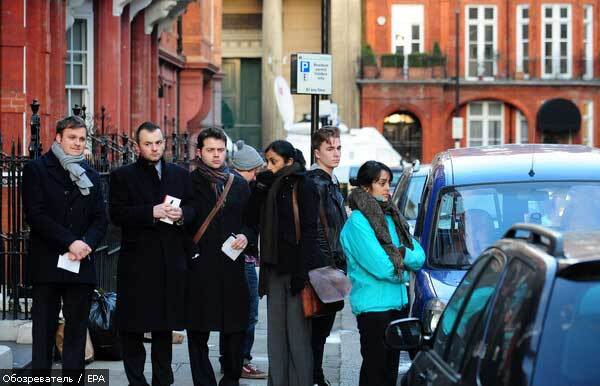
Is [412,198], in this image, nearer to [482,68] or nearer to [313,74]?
[313,74]

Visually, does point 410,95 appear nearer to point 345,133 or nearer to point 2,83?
point 345,133

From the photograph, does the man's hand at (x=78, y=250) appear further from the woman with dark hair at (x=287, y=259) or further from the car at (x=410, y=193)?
the car at (x=410, y=193)

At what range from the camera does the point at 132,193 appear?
30.4 ft

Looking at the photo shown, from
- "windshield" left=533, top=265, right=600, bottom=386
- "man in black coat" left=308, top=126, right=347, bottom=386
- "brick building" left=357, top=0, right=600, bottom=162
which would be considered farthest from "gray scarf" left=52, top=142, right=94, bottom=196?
"brick building" left=357, top=0, right=600, bottom=162

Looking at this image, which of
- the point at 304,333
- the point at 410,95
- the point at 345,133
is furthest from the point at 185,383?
the point at 410,95

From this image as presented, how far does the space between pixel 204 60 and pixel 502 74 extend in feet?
110

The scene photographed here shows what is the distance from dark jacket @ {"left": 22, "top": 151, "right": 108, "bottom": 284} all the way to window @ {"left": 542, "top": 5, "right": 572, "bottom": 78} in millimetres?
58892

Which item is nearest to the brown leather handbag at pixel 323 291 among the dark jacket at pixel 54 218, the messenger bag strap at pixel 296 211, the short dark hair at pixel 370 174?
the messenger bag strap at pixel 296 211

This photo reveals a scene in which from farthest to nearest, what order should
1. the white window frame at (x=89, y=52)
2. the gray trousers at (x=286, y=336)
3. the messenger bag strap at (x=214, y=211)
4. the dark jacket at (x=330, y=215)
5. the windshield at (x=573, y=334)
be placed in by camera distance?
the white window frame at (x=89, y=52) → the dark jacket at (x=330, y=215) → the messenger bag strap at (x=214, y=211) → the gray trousers at (x=286, y=336) → the windshield at (x=573, y=334)

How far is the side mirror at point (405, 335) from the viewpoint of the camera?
19.8ft

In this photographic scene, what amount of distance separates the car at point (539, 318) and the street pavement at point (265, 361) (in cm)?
595

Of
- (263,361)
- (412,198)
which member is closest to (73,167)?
(263,361)

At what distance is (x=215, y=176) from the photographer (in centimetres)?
969

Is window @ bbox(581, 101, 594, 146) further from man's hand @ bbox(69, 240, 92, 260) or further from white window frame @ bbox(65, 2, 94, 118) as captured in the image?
man's hand @ bbox(69, 240, 92, 260)
